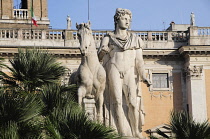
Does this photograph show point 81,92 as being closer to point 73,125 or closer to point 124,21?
point 73,125

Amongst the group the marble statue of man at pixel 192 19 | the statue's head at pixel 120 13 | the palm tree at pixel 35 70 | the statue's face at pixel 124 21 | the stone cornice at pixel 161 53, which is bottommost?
the palm tree at pixel 35 70

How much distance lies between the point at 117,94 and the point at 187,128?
1.93 meters

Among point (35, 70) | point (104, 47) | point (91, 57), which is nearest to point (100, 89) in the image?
point (91, 57)

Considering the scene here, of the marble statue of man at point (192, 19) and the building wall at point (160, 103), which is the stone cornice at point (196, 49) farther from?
the marble statue of man at point (192, 19)

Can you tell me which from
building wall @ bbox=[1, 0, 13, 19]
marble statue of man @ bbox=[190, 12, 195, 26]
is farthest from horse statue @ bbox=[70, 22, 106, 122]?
building wall @ bbox=[1, 0, 13, 19]

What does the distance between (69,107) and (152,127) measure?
100ft

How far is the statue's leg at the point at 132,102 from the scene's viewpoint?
18.5 meters

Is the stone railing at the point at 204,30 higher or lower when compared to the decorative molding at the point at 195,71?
higher

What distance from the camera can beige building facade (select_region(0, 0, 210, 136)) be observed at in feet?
156

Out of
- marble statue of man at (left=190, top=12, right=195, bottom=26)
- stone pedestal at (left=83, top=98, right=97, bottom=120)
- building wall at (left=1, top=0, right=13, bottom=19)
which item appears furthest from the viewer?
building wall at (left=1, top=0, right=13, bottom=19)

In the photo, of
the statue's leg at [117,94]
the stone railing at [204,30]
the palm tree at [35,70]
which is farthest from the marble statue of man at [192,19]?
the statue's leg at [117,94]

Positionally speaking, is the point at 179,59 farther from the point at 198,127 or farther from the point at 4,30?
the point at 198,127

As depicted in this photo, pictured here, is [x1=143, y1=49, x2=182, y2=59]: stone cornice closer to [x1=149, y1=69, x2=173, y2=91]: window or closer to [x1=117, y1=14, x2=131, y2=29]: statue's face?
[x1=149, y1=69, x2=173, y2=91]: window

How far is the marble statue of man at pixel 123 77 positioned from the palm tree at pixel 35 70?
→ 4613 millimetres
